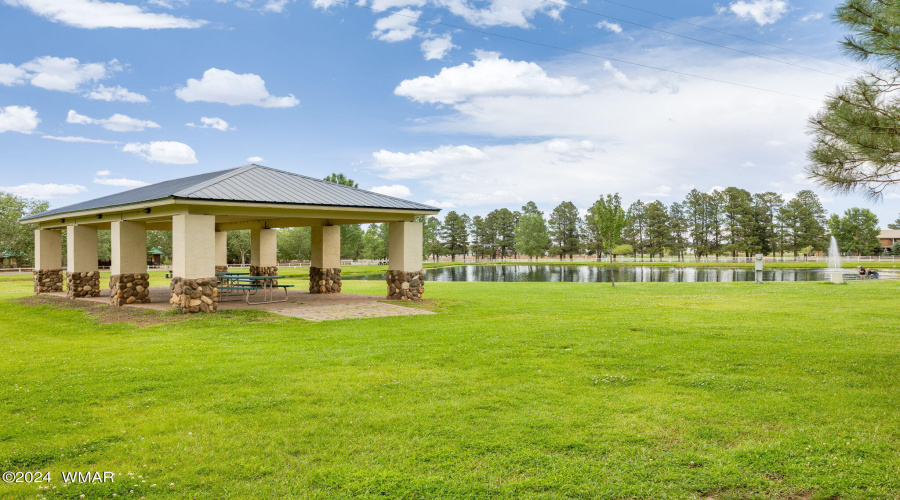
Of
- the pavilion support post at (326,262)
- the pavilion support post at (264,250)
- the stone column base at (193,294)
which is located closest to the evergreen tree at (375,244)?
the pavilion support post at (264,250)

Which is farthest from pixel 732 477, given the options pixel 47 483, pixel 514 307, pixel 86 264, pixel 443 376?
pixel 86 264

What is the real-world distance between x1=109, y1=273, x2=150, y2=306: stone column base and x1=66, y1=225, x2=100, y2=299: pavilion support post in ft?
9.86

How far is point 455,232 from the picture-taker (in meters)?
85.3

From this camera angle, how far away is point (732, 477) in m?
3.98

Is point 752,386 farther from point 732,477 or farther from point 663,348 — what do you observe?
point 732,477

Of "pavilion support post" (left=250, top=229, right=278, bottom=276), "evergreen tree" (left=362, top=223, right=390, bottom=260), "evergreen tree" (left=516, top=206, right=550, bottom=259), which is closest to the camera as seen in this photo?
"pavilion support post" (left=250, top=229, right=278, bottom=276)

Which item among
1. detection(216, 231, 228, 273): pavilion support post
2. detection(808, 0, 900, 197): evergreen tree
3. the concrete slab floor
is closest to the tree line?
detection(216, 231, 228, 273): pavilion support post

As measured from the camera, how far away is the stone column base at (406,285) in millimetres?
16734

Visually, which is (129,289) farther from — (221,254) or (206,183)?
(221,254)

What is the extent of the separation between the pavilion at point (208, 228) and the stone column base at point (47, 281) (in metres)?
0.04

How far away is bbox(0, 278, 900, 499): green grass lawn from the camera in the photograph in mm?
3959

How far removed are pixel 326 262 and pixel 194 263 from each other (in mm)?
6792

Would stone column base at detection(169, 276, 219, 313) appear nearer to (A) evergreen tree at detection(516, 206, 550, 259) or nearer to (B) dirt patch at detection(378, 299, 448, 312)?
(B) dirt patch at detection(378, 299, 448, 312)

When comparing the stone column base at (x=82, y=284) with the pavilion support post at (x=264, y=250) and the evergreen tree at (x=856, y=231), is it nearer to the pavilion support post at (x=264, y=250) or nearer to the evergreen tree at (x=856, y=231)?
the pavilion support post at (x=264, y=250)
